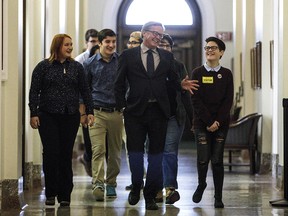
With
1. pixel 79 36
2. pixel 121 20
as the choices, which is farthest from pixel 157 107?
pixel 121 20

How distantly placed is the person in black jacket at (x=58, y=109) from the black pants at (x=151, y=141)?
0.56 meters

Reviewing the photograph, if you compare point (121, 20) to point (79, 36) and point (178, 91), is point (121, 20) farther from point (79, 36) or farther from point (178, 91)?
point (178, 91)

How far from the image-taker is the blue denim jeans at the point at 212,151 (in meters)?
8.54

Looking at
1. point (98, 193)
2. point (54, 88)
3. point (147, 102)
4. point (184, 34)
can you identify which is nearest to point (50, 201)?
point (98, 193)

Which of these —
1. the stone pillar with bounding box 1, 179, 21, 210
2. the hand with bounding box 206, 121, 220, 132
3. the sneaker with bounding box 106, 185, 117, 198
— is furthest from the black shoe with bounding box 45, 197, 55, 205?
the hand with bounding box 206, 121, 220, 132

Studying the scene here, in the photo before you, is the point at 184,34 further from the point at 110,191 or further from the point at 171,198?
the point at 171,198

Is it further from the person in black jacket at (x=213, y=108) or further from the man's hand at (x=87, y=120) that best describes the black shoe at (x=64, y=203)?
the person in black jacket at (x=213, y=108)

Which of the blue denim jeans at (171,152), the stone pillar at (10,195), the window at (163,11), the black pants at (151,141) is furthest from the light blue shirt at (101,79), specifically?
the window at (163,11)

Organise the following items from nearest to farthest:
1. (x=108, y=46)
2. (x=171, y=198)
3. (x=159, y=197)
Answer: (x=171, y=198), (x=159, y=197), (x=108, y=46)

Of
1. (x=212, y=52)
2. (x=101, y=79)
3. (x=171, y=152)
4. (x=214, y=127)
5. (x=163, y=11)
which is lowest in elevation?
(x=171, y=152)

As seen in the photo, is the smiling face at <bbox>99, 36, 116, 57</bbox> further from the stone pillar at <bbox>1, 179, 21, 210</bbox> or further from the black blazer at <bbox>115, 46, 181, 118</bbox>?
the stone pillar at <bbox>1, 179, 21, 210</bbox>

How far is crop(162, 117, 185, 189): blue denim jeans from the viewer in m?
9.09

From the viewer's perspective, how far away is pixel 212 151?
28.3 ft

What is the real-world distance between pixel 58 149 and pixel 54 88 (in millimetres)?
636
